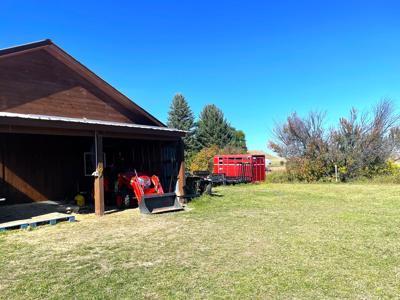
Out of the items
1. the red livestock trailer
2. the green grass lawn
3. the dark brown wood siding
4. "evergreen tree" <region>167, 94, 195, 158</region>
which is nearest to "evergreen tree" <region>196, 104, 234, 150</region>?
"evergreen tree" <region>167, 94, 195, 158</region>

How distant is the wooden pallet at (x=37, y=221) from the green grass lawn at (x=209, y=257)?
304 mm

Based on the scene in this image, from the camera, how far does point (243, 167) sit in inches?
774

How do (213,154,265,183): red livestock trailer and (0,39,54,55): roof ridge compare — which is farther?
(213,154,265,183): red livestock trailer

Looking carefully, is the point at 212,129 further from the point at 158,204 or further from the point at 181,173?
the point at 158,204

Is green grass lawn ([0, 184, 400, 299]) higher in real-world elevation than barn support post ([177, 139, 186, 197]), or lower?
lower

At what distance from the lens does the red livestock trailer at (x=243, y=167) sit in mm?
19547

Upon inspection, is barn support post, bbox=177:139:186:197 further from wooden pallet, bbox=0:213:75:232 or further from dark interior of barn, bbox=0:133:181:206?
wooden pallet, bbox=0:213:75:232

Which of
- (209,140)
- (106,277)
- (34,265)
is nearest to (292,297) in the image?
(106,277)

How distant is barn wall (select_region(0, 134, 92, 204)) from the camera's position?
11094 mm

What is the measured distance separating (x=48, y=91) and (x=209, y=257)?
25.6ft

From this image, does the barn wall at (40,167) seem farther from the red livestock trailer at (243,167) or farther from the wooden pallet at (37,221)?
the red livestock trailer at (243,167)

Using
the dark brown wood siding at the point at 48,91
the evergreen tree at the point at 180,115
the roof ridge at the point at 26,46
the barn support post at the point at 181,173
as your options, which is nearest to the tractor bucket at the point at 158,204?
the barn support post at the point at 181,173

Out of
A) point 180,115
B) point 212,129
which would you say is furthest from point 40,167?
point 180,115

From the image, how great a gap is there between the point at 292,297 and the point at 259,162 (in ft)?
55.3
